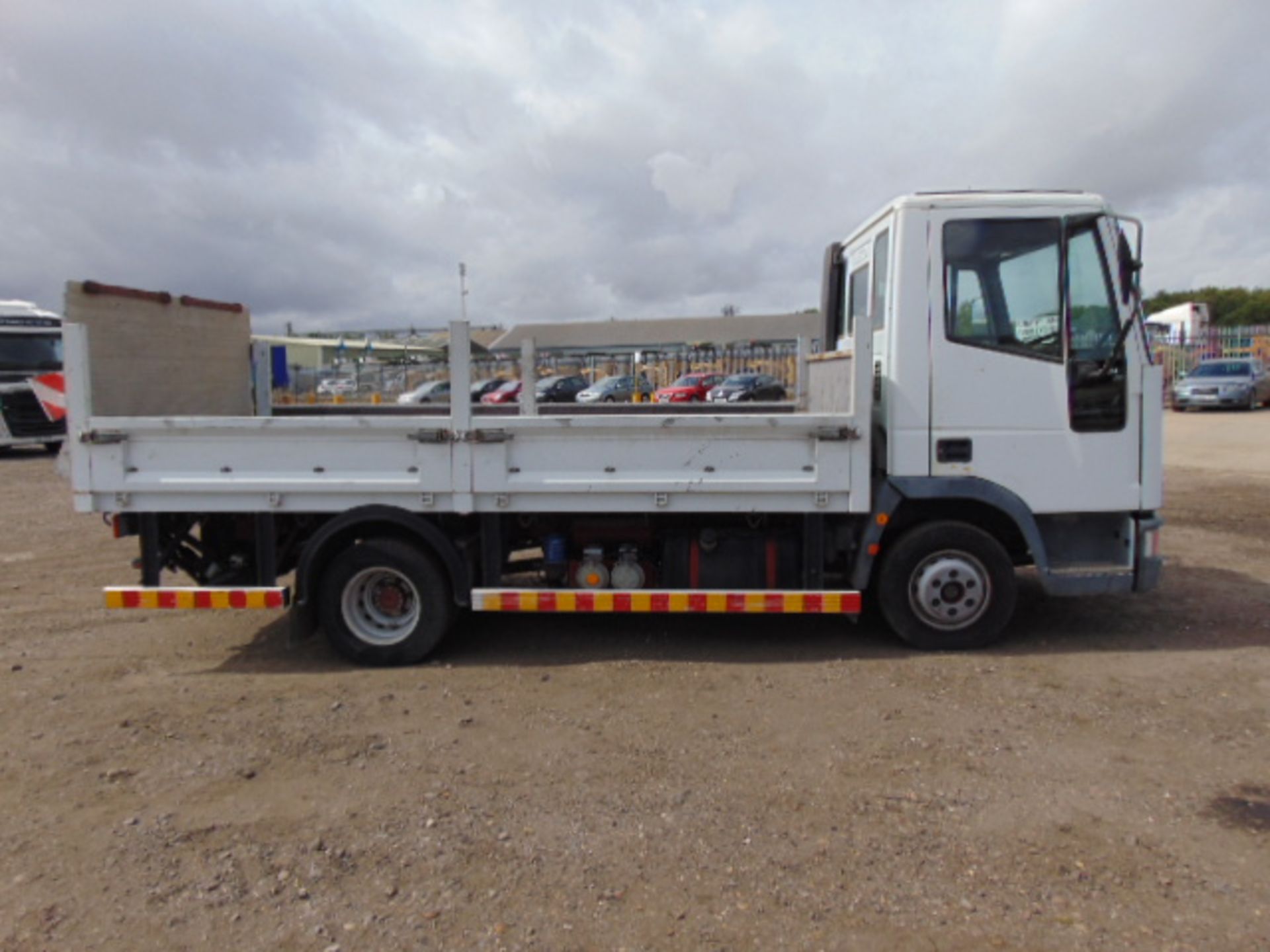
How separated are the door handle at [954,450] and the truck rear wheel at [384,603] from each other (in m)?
3.05

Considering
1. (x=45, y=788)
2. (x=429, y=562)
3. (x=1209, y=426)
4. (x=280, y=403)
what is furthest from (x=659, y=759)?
(x=1209, y=426)

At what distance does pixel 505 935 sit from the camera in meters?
2.88

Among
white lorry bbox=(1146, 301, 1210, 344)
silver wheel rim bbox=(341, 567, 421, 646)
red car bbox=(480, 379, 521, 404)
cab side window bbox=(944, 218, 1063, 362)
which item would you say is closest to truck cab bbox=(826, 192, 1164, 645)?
cab side window bbox=(944, 218, 1063, 362)

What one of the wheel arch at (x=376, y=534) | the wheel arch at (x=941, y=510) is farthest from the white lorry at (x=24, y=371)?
the wheel arch at (x=941, y=510)

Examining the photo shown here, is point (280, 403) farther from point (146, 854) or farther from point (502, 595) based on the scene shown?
point (146, 854)

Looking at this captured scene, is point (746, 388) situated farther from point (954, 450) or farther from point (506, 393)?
point (954, 450)

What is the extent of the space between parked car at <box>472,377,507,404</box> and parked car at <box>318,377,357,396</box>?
199cm

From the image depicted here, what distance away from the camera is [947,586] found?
537 centimetres

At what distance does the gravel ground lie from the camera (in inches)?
117

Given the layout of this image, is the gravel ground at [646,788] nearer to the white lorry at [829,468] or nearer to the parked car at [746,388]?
the white lorry at [829,468]

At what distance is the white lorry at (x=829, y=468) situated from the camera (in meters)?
5.18

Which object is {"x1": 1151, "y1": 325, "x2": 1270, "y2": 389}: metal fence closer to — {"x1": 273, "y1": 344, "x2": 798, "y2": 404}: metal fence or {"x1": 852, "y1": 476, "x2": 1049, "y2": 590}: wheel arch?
{"x1": 273, "y1": 344, "x2": 798, "y2": 404}: metal fence

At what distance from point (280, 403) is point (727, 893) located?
6070 mm

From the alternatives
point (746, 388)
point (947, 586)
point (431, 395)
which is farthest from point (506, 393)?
point (746, 388)
